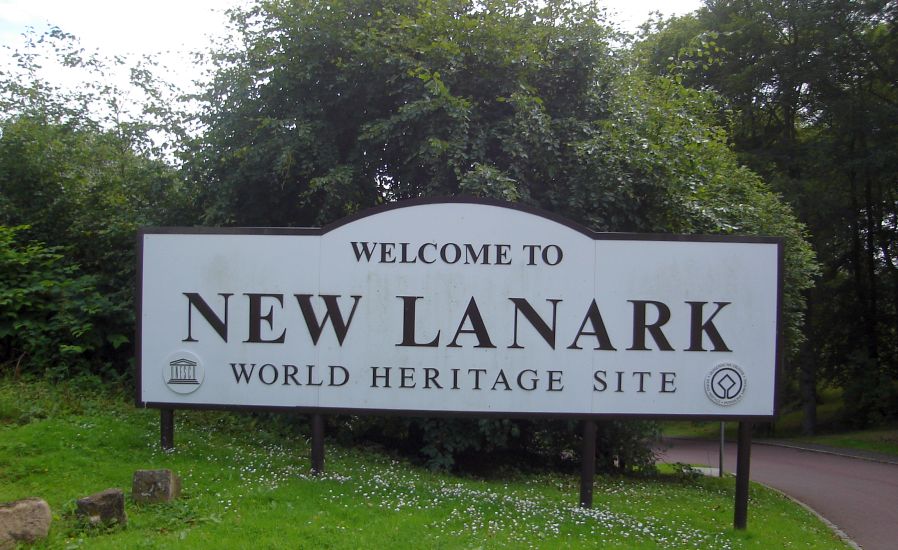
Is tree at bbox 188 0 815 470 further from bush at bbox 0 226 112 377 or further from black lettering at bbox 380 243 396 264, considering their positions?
black lettering at bbox 380 243 396 264

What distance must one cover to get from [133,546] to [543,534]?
329 cm

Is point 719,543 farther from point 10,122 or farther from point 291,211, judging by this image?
point 10,122

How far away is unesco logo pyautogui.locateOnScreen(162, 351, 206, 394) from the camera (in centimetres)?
825

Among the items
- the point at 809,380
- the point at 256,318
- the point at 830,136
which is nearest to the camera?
the point at 256,318

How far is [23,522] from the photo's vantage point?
5.73 meters

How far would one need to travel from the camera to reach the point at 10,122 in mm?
13766

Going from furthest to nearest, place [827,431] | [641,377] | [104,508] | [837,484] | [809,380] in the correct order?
1. [809,380]
2. [827,431]
3. [837,484]
4. [641,377]
5. [104,508]

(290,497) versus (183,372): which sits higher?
(183,372)

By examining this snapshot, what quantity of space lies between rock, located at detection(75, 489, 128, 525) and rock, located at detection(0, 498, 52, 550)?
309mm

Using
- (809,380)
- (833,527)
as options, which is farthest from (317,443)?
(809,380)

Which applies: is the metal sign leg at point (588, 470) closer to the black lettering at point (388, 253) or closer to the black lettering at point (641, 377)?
the black lettering at point (641, 377)

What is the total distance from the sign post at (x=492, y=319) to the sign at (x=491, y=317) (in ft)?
0.05

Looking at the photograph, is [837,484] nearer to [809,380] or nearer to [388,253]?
[388,253]

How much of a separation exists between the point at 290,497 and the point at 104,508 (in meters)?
1.66
